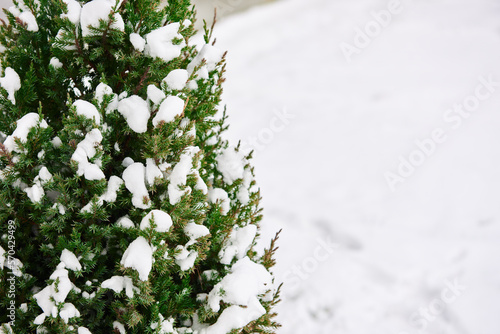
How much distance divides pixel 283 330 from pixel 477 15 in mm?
7903

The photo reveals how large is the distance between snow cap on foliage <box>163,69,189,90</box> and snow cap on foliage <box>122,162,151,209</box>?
0.39 metres

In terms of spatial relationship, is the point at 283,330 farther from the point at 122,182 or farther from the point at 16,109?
the point at 16,109

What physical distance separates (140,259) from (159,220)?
0.17m

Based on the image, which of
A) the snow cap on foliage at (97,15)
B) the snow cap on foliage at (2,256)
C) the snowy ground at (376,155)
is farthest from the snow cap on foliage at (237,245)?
the snowy ground at (376,155)

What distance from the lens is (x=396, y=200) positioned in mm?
5566

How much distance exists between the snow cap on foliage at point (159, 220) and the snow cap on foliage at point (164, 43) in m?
0.69

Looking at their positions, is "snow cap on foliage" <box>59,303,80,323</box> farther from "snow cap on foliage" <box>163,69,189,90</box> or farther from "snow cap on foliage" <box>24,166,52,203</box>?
"snow cap on foliage" <box>163,69,189,90</box>

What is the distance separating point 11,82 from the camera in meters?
1.82

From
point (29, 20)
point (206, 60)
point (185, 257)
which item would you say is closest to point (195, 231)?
point (185, 257)

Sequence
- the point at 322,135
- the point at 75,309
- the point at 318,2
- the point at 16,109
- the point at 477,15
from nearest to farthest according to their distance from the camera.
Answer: the point at 75,309 → the point at 16,109 → the point at 322,135 → the point at 477,15 → the point at 318,2

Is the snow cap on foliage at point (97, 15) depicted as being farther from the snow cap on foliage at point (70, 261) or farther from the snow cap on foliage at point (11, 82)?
the snow cap on foliage at point (70, 261)

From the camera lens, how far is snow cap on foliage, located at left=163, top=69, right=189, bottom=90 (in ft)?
5.82

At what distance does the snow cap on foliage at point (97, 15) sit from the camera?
1713 millimetres

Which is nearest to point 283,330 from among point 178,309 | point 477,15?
point 178,309
